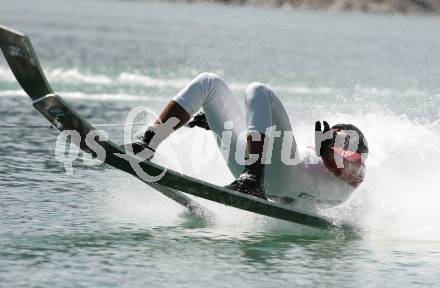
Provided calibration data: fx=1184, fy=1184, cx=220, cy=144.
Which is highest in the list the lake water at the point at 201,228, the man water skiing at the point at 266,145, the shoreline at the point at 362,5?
the shoreline at the point at 362,5

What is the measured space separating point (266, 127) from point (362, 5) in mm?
96020

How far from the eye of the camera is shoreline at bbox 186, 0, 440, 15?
97.2 m

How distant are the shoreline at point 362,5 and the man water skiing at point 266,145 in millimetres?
89423

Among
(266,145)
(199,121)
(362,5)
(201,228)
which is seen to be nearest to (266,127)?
→ (266,145)

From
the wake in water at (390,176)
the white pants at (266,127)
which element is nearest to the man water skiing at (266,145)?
the white pants at (266,127)

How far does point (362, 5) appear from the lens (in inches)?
4045

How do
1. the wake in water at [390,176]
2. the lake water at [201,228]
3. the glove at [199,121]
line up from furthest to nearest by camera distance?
the wake in water at [390,176] < the glove at [199,121] < the lake water at [201,228]

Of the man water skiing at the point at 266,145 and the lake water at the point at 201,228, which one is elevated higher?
the man water skiing at the point at 266,145

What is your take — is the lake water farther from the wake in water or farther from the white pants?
the white pants

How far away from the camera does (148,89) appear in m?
26.6

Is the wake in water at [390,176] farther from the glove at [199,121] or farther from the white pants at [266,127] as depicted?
the glove at [199,121]

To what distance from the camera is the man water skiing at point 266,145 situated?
8.29 metres

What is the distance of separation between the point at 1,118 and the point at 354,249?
36.3 ft

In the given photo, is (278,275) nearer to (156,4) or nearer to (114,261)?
(114,261)
